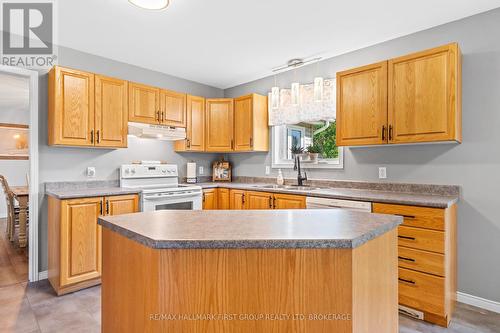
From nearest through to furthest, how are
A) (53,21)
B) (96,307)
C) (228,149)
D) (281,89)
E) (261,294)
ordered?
(261,294) < (96,307) < (53,21) < (281,89) < (228,149)

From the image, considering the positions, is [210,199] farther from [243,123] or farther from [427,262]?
[427,262]

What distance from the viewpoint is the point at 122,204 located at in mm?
2998

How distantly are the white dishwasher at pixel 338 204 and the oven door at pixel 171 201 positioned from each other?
142 cm

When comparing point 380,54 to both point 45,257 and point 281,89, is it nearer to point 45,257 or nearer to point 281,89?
point 281,89

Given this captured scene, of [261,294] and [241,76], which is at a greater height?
[241,76]

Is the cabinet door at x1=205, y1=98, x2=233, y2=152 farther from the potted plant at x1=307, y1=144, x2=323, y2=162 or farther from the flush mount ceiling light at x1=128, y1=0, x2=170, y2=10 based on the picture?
the flush mount ceiling light at x1=128, y1=0, x2=170, y2=10

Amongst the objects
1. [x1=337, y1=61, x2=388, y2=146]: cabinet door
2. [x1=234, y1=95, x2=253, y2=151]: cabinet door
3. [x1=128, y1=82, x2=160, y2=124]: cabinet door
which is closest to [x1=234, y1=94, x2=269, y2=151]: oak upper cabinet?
[x1=234, y1=95, x2=253, y2=151]: cabinet door

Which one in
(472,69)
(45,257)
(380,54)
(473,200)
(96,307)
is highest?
(380,54)

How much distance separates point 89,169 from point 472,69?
13.1 ft

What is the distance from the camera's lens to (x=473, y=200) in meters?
2.46

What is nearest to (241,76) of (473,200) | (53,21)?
(53,21)

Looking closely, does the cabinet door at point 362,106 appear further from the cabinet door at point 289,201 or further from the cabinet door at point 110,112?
the cabinet door at point 110,112

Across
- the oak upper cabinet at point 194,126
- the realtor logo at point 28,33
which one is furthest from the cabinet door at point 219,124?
the realtor logo at point 28,33

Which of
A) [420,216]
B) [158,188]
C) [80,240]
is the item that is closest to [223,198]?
[158,188]
